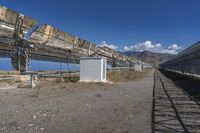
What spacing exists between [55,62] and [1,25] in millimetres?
23956

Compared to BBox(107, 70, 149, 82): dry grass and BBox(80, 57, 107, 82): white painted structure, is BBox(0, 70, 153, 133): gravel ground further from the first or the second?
BBox(107, 70, 149, 82): dry grass

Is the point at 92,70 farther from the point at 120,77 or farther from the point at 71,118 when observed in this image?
the point at 71,118

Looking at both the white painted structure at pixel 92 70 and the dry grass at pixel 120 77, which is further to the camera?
the dry grass at pixel 120 77

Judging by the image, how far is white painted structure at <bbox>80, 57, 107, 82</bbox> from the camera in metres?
25.5

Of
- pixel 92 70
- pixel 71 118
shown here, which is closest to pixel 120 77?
pixel 92 70

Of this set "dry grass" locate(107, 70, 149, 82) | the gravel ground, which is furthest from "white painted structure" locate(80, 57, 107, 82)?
the gravel ground

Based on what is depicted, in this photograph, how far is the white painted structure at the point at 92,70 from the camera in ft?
83.8

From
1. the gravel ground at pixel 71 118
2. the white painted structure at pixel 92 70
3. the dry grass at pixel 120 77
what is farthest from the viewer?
the dry grass at pixel 120 77

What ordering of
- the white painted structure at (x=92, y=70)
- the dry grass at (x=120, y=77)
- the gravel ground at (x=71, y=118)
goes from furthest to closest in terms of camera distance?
1. the dry grass at (x=120, y=77)
2. the white painted structure at (x=92, y=70)
3. the gravel ground at (x=71, y=118)

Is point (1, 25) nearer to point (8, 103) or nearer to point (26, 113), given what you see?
point (8, 103)

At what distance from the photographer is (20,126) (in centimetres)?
783

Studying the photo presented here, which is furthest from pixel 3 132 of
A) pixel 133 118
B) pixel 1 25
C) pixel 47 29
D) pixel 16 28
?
pixel 47 29

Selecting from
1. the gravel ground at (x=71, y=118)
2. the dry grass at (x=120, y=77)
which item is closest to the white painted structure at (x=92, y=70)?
the dry grass at (x=120, y=77)

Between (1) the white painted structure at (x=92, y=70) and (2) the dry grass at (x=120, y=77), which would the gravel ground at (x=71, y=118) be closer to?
(1) the white painted structure at (x=92, y=70)
